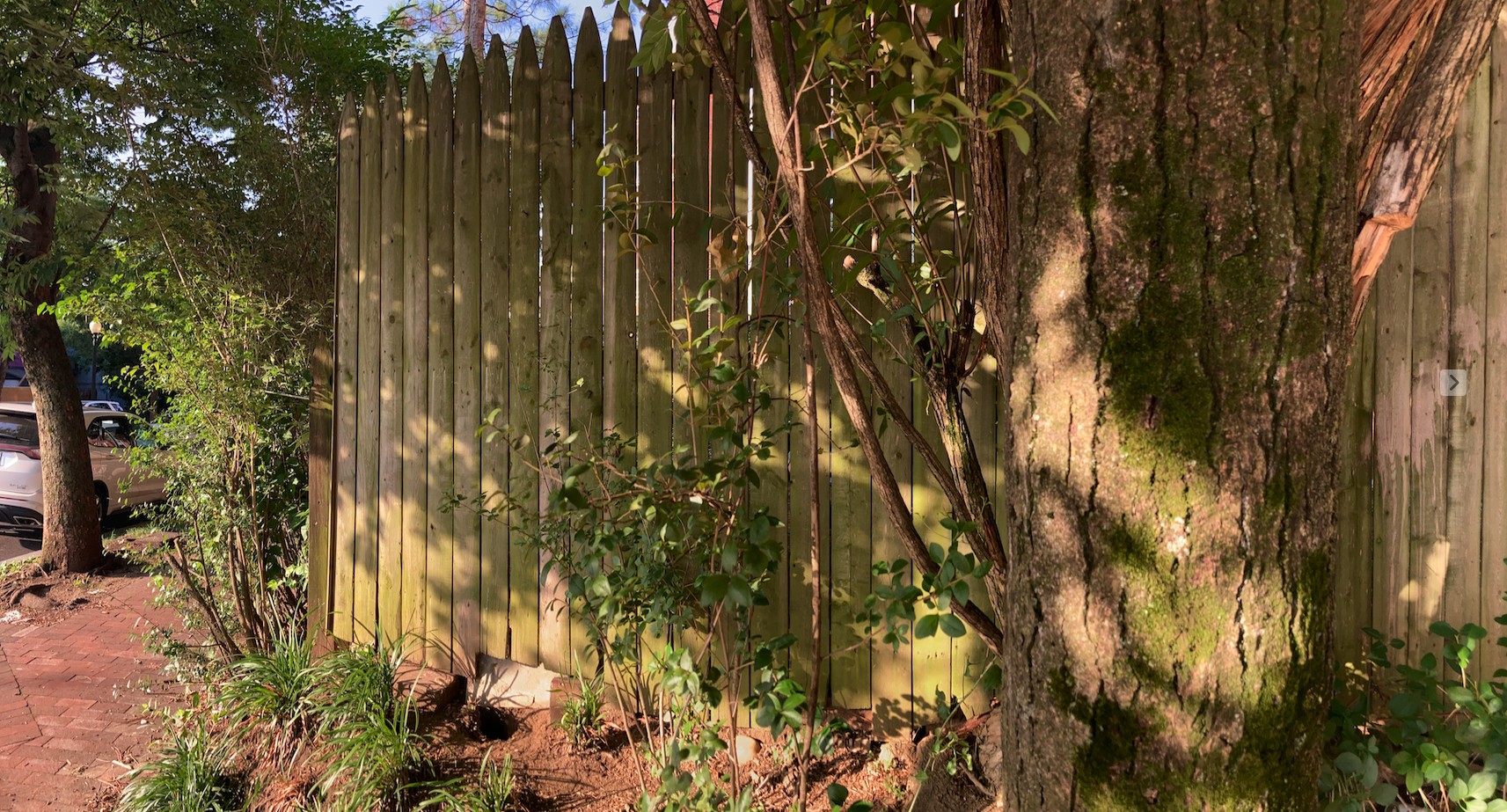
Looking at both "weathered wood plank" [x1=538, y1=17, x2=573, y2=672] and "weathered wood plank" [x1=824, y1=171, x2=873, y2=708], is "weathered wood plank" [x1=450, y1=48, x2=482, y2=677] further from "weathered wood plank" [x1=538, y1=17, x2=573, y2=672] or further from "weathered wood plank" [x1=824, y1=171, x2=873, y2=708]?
"weathered wood plank" [x1=824, y1=171, x2=873, y2=708]

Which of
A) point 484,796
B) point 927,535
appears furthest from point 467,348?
point 927,535

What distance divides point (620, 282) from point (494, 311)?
0.58 m

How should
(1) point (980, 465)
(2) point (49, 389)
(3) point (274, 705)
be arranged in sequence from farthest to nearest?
(2) point (49, 389) → (3) point (274, 705) → (1) point (980, 465)

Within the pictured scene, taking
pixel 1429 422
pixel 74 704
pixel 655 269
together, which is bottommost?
pixel 74 704

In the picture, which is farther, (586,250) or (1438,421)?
(586,250)

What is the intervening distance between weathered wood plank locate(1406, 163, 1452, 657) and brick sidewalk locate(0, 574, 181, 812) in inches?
175

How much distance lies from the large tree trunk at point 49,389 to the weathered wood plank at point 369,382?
14.8ft

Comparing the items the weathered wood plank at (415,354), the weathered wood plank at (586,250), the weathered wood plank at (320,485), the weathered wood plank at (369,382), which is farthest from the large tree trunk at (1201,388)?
the weathered wood plank at (320,485)

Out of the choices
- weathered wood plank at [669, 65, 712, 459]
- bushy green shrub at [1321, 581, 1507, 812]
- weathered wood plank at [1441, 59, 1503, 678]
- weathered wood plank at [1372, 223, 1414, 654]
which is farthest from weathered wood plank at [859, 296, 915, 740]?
weathered wood plank at [1441, 59, 1503, 678]

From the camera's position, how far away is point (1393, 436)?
91.2 inches

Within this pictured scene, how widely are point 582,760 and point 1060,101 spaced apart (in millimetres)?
2507

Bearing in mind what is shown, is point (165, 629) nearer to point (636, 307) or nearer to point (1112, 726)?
point (636, 307)

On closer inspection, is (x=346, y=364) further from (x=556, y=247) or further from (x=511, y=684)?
(x=511, y=684)

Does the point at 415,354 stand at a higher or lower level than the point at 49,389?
higher
